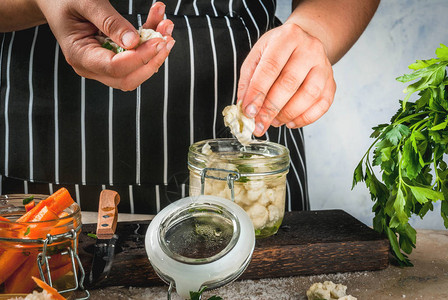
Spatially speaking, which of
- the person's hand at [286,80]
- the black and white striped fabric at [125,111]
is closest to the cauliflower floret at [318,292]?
the person's hand at [286,80]

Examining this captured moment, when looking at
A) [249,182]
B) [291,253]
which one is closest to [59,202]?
[249,182]

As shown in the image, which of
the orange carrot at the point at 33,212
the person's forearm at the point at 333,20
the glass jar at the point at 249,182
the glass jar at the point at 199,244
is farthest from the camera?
the person's forearm at the point at 333,20

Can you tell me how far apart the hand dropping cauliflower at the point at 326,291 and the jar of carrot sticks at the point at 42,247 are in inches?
16.5

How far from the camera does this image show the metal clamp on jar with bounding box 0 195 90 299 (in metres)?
0.83

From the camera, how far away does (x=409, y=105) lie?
1.10 m

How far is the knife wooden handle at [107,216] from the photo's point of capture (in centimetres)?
102

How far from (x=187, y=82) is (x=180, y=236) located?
592mm

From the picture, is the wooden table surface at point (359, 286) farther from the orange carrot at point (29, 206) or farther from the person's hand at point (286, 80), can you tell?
the person's hand at point (286, 80)

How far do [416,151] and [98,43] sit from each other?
2.25 feet

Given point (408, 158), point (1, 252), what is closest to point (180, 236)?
point (1, 252)

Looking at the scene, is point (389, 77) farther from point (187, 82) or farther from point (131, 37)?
point (131, 37)

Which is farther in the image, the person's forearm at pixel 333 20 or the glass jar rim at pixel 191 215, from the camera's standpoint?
the person's forearm at pixel 333 20

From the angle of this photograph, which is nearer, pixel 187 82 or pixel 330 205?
pixel 187 82

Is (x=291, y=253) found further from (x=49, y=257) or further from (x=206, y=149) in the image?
(x=49, y=257)
